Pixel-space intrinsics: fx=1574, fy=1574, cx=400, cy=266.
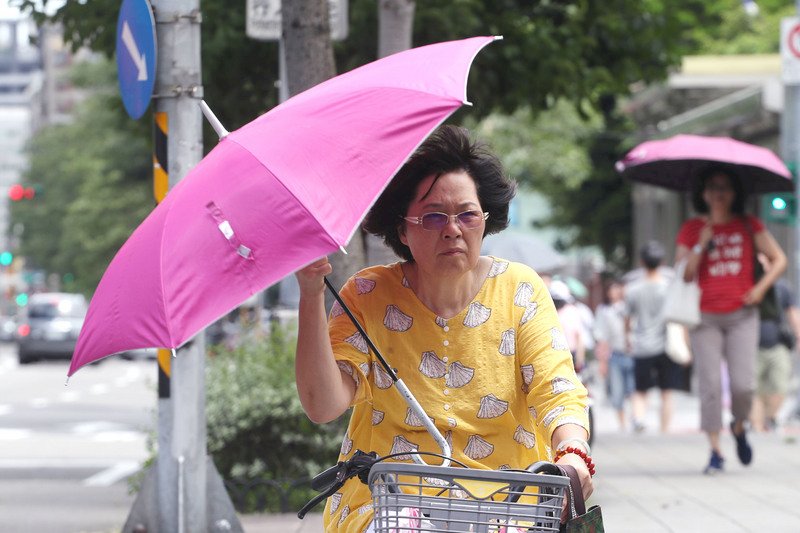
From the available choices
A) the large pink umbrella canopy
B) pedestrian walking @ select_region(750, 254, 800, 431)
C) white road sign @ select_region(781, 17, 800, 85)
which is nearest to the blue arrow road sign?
the large pink umbrella canopy

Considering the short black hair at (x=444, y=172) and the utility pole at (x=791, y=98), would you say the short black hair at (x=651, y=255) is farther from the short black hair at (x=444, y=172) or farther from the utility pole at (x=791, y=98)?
the short black hair at (x=444, y=172)

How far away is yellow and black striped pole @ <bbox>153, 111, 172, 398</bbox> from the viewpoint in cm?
743

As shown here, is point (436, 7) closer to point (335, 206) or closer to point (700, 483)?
point (700, 483)

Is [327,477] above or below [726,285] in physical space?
above

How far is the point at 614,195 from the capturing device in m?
40.8

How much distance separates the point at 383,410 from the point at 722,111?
26.2 meters

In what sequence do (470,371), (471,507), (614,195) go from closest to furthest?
1. (471,507)
2. (470,371)
3. (614,195)

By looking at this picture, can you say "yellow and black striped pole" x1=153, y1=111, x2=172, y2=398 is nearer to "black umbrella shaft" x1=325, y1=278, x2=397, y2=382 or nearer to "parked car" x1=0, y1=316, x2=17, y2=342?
"black umbrella shaft" x1=325, y1=278, x2=397, y2=382

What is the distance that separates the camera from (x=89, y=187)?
192ft

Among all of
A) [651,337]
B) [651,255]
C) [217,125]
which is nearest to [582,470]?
[217,125]

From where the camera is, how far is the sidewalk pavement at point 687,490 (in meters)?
8.23

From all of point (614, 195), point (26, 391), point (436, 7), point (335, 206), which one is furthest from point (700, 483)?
point (614, 195)

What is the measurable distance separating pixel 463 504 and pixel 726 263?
287 inches

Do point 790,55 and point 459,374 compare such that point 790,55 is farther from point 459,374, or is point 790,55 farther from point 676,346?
point 459,374
